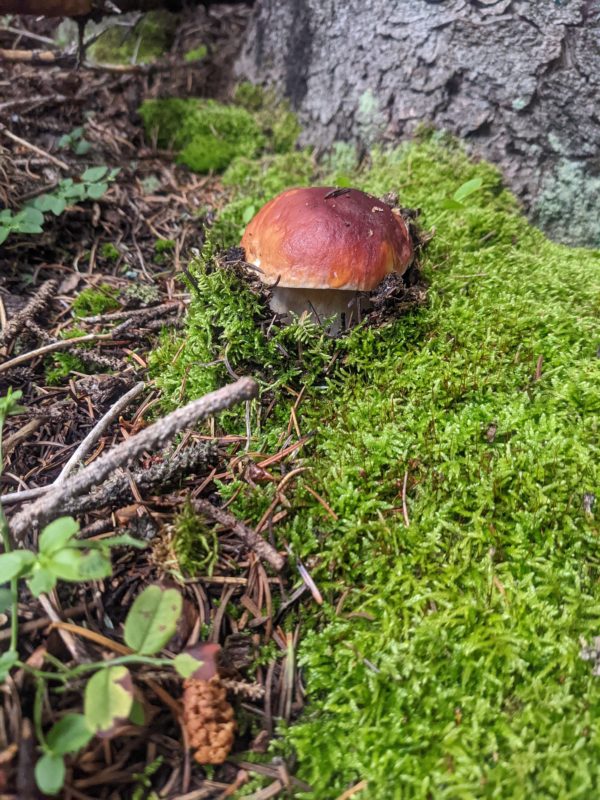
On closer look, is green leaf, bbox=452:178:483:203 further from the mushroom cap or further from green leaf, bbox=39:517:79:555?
green leaf, bbox=39:517:79:555

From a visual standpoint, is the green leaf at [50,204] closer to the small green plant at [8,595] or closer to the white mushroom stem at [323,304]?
the white mushroom stem at [323,304]

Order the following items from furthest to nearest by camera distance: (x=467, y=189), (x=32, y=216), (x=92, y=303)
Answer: (x=467, y=189) < (x=32, y=216) < (x=92, y=303)

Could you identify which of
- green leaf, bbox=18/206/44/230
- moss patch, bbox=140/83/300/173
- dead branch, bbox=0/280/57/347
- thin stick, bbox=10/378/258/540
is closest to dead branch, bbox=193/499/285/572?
thin stick, bbox=10/378/258/540

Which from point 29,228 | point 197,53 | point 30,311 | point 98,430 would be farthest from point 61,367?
point 197,53

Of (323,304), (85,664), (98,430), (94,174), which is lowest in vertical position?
(85,664)

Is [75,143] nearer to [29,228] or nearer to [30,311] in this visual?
[29,228]

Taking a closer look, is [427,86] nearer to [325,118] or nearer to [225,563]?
[325,118]
